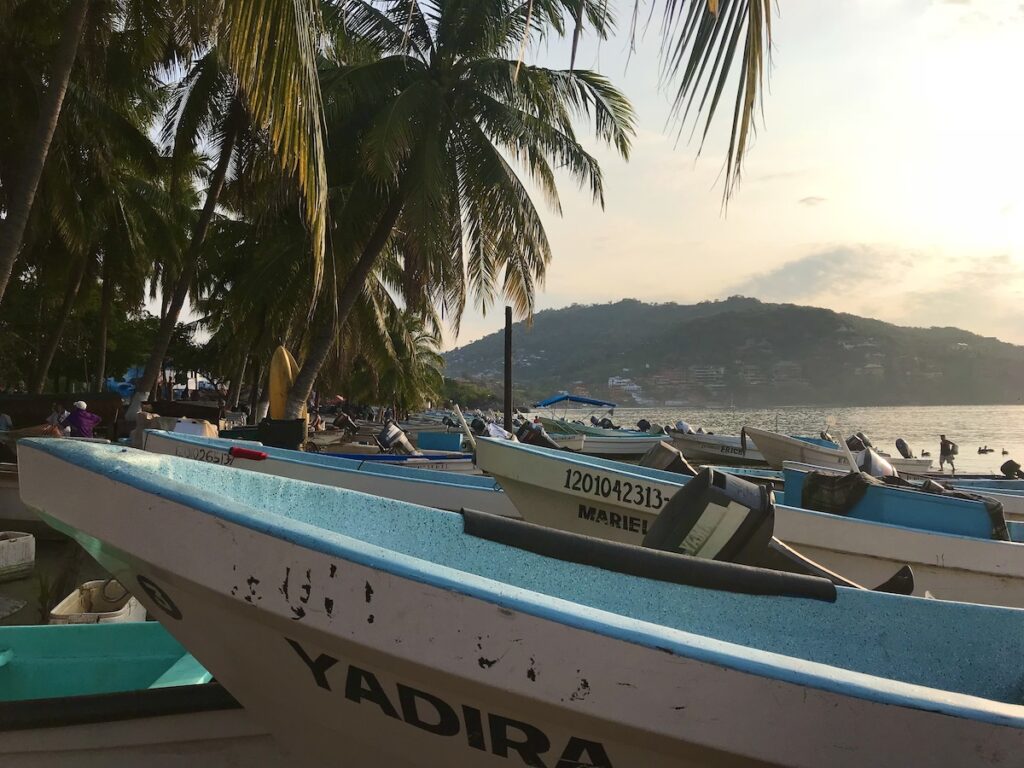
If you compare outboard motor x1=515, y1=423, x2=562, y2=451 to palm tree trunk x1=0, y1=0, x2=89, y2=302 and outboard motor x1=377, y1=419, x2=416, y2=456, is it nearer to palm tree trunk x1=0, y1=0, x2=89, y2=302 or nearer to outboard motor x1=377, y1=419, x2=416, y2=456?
outboard motor x1=377, y1=419, x2=416, y2=456

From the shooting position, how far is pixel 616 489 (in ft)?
17.7

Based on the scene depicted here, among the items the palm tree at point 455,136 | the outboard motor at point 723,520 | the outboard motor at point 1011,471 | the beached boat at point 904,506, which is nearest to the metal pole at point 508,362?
the palm tree at point 455,136

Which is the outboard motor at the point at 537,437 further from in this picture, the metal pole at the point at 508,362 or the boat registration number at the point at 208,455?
the metal pole at the point at 508,362

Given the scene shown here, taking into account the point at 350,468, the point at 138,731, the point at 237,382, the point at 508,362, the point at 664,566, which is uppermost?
the point at 508,362

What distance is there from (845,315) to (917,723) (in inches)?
7167

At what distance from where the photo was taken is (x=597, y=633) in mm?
1725

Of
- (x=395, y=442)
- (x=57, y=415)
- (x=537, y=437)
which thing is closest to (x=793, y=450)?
(x=537, y=437)

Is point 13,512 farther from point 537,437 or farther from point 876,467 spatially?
point 876,467

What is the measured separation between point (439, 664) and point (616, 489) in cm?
369

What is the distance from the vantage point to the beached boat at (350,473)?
7004 mm

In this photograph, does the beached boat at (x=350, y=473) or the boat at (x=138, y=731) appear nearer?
the boat at (x=138, y=731)

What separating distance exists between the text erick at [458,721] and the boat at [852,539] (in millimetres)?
3528

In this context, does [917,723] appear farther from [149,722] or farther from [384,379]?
[384,379]

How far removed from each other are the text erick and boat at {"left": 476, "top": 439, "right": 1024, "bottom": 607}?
3528mm
